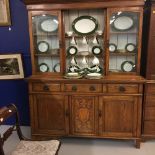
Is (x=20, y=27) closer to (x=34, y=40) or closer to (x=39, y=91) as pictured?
(x=34, y=40)

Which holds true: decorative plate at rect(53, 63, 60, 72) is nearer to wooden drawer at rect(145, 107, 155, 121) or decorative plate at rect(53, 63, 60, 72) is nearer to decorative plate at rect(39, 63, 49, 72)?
decorative plate at rect(39, 63, 49, 72)

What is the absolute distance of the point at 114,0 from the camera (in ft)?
7.95

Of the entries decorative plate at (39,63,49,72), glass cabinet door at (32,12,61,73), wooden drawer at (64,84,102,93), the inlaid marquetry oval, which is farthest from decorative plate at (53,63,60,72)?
the inlaid marquetry oval

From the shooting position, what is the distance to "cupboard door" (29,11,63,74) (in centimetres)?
268

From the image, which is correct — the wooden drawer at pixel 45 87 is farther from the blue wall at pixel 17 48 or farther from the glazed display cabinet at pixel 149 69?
the glazed display cabinet at pixel 149 69

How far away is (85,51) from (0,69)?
4.52 ft

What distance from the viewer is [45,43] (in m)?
2.83

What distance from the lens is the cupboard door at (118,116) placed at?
8.24 ft

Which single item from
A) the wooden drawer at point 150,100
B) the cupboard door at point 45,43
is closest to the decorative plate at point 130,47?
the wooden drawer at point 150,100

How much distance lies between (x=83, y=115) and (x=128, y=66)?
907 mm

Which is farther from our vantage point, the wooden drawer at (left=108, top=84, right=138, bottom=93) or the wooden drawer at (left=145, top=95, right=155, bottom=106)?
the wooden drawer at (left=145, top=95, right=155, bottom=106)

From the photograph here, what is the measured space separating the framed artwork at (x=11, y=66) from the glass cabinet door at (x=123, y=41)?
1386mm

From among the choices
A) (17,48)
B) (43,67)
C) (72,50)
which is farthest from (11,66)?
(72,50)

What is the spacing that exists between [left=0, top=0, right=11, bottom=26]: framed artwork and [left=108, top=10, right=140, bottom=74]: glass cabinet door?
1498 mm
